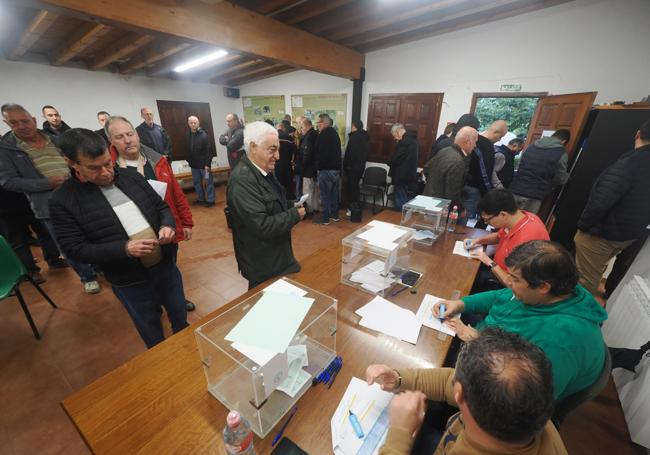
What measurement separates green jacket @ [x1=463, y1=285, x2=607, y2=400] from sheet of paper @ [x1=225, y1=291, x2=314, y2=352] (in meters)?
0.77

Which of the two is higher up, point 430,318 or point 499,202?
point 499,202

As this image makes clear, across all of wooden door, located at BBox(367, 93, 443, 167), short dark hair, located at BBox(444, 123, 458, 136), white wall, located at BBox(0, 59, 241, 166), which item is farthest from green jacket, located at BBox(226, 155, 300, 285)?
white wall, located at BBox(0, 59, 241, 166)

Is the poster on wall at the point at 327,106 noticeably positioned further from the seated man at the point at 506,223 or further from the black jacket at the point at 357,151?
the seated man at the point at 506,223

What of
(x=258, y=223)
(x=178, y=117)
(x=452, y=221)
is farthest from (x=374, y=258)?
(x=178, y=117)

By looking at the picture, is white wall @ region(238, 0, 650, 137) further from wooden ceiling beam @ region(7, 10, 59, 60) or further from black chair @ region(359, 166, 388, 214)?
wooden ceiling beam @ region(7, 10, 59, 60)

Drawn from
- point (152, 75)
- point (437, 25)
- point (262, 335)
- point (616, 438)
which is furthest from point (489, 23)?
point (152, 75)

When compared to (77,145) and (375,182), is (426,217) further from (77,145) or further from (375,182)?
(375,182)

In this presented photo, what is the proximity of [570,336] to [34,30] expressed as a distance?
205 inches

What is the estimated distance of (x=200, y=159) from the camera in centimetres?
472

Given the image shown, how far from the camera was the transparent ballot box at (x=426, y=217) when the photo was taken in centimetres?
196

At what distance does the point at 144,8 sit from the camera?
196 centimetres

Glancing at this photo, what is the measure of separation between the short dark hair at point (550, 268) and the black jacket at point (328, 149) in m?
3.37

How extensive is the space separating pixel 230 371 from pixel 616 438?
2146mm

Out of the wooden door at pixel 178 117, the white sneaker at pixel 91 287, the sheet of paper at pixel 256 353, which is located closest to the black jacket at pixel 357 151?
the white sneaker at pixel 91 287
